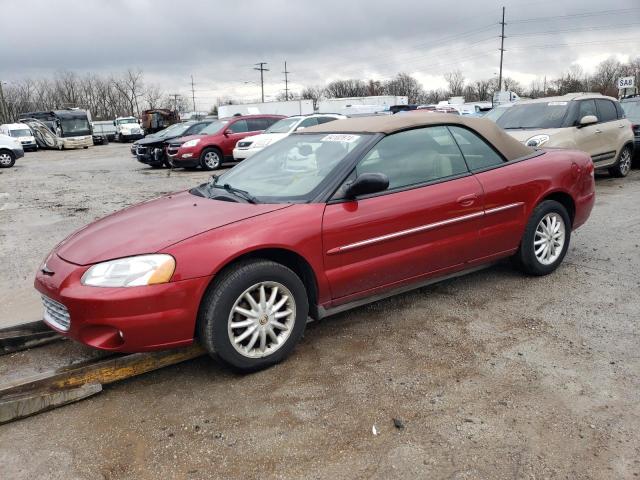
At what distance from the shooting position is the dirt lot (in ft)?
7.76

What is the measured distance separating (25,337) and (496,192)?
3.65 m

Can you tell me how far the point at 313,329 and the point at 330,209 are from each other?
1.00 meters

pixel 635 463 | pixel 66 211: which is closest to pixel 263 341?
pixel 635 463

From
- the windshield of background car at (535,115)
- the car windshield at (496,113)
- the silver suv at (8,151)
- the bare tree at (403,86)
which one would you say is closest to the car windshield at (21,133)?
the silver suv at (8,151)

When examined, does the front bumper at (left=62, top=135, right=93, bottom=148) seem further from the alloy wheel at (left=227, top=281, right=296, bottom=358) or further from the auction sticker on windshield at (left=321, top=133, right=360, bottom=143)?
the alloy wheel at (left=227, top=281, right=296, bottom=358)

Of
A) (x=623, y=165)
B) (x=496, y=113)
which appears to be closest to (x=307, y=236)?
(x=496, y=113)

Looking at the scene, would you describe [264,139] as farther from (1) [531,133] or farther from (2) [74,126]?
(2) [74,126]

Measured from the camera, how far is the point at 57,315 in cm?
305

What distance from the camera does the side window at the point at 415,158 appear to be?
12.1ft

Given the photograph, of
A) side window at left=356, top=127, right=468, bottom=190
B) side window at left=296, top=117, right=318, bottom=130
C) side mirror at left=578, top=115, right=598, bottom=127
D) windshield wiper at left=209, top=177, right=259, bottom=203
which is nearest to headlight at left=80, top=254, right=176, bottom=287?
windshield wiper at left=209, top=177, right=259, bottom=203

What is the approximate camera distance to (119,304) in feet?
9.10

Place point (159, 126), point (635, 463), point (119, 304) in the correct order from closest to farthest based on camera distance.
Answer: point (635, 463) → point (119, 304) → point (159, 126)

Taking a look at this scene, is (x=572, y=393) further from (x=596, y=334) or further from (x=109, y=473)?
(x=109, y=473)

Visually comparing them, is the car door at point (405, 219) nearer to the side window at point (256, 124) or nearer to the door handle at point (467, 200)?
the door handle at point (467, 200)
